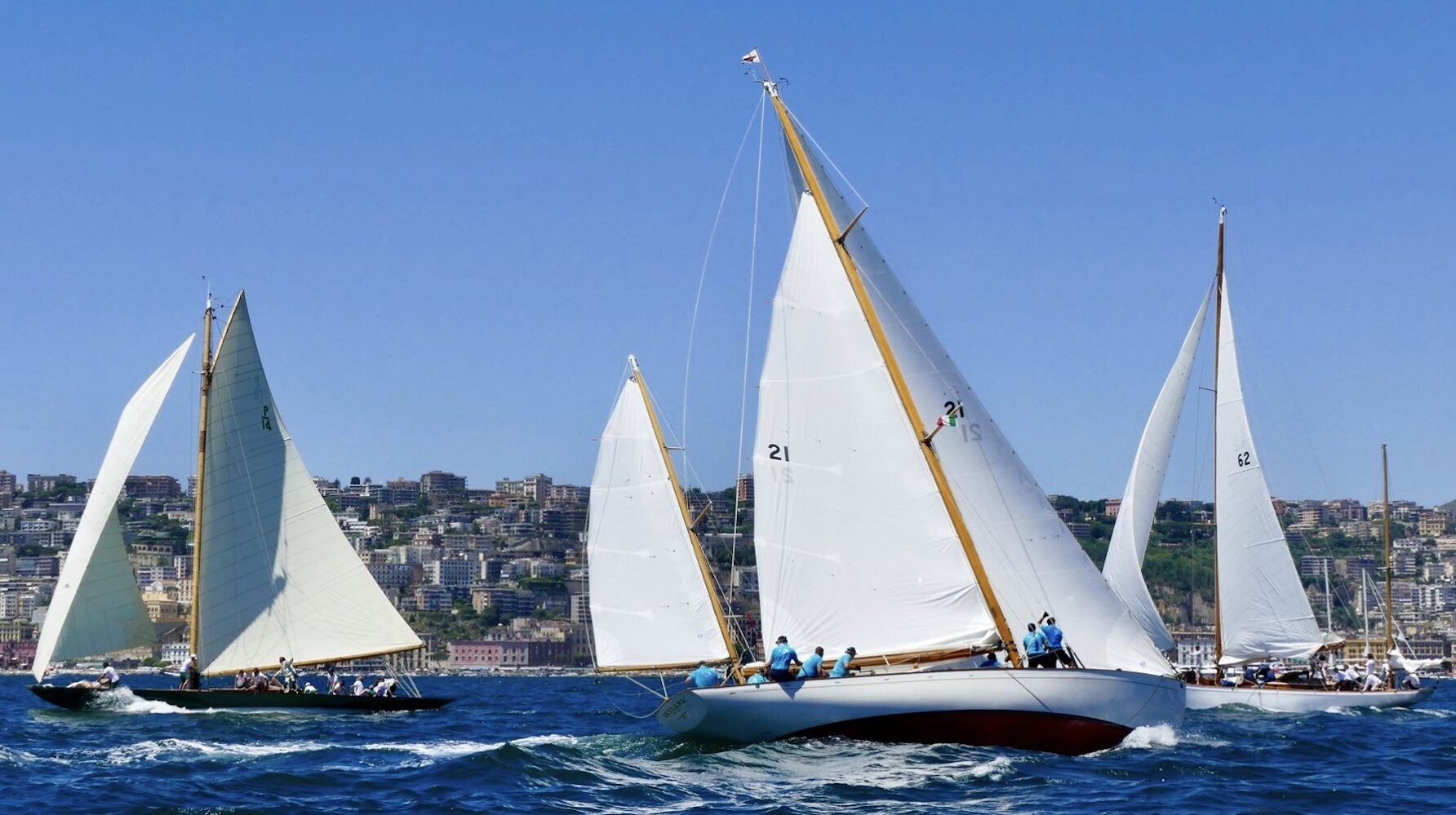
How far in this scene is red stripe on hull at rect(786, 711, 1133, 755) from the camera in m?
28.5

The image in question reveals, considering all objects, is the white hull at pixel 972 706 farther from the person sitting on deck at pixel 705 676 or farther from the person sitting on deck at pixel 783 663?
the person sitting on deck at pixel 705 676

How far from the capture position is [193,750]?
3334 centimetres

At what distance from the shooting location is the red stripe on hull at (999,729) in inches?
1121

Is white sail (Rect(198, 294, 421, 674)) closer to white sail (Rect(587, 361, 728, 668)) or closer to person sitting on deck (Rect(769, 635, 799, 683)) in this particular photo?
white sail (Rect(587, 361, 728, 668))

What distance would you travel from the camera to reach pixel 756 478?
32031 mm

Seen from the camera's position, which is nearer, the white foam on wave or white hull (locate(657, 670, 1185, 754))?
white hull (locate(657, 670, 1185, 754))

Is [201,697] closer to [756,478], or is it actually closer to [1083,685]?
[756,478]

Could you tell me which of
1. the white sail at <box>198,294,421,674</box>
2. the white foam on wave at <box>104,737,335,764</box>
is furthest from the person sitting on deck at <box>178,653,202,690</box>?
the white foam on wave at <box>104,737,335,764</box>

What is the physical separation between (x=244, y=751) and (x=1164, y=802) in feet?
55.4

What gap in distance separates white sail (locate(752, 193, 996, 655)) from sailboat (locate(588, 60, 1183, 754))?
3 centimetres

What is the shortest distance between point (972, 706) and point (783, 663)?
347 centimetres

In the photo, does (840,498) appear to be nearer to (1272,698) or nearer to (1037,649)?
(1037,649)

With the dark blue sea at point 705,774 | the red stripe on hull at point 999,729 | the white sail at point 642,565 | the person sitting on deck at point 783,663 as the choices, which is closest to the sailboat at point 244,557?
the dark blue sea at point 705,774

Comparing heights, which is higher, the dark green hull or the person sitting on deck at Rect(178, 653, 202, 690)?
the person sitting on deck at Rect(178, 653, 202, 690)
